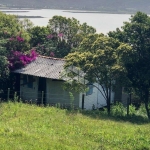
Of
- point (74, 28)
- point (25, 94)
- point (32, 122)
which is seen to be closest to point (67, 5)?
point (74, 28)

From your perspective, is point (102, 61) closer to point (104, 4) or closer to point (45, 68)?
point (45, 68)

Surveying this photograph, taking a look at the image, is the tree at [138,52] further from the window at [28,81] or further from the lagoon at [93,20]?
the lagoon at [93,20]

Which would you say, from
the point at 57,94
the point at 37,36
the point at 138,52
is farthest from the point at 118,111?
the point at 37,36

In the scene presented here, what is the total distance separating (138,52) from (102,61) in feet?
5.72

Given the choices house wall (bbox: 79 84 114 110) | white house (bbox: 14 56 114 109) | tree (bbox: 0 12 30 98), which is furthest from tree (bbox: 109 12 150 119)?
tree (bbox: 0 12 30 98)

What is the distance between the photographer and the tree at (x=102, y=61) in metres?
16.0

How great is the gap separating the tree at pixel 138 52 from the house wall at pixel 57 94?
129 inches

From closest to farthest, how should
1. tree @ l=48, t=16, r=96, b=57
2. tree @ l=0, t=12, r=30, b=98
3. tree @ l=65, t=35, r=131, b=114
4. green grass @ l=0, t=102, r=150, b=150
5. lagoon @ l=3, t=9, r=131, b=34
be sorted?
green grass @ l=0, t=102, r=150, b=150
tree @ l=65, t=35, r=131, b=114
tree @ l=0, t=12, r=30, b=98
tree @ l=48, t=16, r=96, b=57
lagoon @ l=3, t=9, r=131, b=34

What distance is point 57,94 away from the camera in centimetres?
1942

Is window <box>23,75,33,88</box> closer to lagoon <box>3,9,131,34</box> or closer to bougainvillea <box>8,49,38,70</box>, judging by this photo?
bougainvillea <box>8,49,38,70</box>

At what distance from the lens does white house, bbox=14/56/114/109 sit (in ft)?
62.4

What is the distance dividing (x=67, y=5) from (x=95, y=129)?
266ft

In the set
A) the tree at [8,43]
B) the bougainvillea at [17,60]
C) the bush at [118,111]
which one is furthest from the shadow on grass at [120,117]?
the bougainvillea at [17,60]

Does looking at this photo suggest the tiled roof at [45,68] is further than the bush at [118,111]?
Yes
